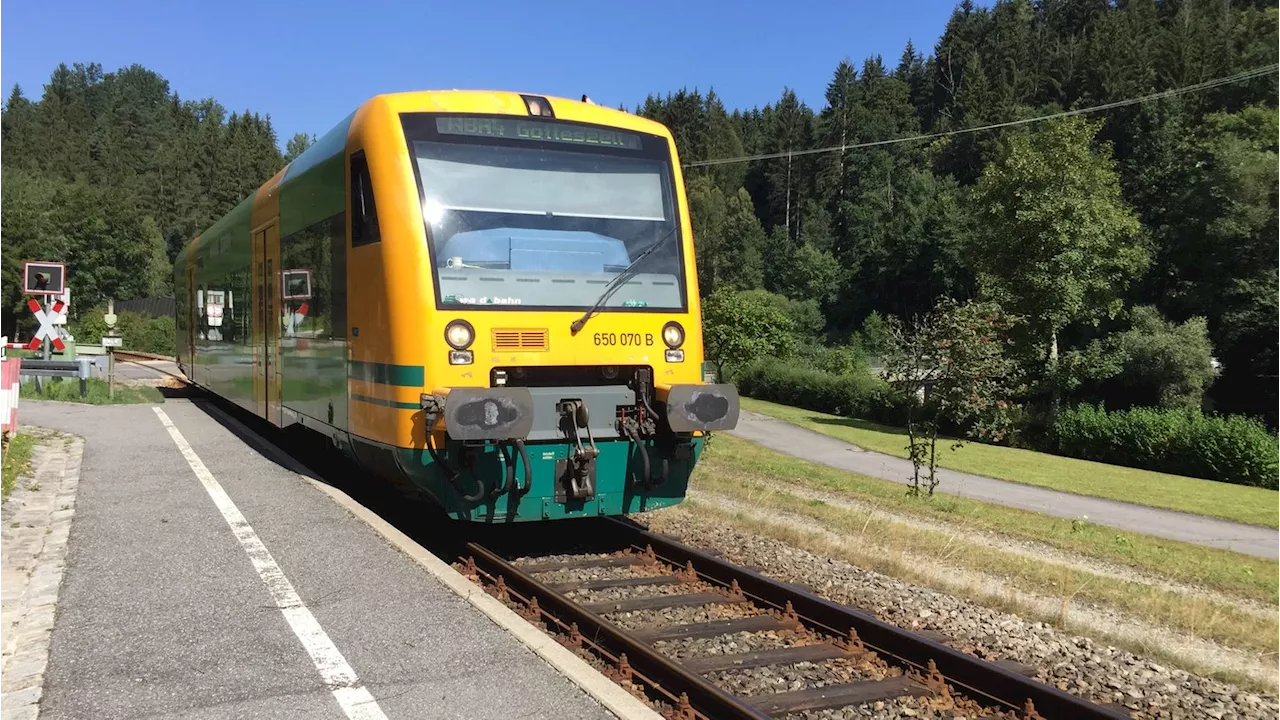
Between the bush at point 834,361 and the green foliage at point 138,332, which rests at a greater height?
the green foliage at point 138,332

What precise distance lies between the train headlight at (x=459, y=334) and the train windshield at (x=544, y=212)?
0.15 metres

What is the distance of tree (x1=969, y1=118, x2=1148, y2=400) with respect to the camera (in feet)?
150

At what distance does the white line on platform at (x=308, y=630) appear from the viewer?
4.38 m

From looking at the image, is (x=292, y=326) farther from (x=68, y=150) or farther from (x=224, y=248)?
(x=68, y=150)

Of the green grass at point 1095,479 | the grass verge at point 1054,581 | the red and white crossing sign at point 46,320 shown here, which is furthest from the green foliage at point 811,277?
the grass verge at point 1054,581

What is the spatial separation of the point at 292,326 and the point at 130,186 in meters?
99.6

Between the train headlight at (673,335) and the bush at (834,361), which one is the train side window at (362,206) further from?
the bush at (834,361)

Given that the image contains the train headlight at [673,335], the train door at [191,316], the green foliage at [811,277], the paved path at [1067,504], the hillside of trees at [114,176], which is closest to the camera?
the train headlight at [673,335]

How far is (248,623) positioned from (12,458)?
698 cm

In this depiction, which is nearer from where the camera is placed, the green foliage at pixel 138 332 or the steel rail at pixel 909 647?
the steel rail at pixel 909 647

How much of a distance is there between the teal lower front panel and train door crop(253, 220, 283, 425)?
13.8 ft

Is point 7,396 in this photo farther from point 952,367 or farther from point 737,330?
point 737,330

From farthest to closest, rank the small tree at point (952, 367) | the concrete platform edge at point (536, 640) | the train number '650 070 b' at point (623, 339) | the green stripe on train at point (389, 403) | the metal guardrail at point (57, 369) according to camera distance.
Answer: the metal guardrail at point (57, 369) < the small tree at point (952, 367) < the train number '650 070 b' at point (623, 339) < the green stripe on train at point (389, 403) < the concrete platform edge at point (536, 640)

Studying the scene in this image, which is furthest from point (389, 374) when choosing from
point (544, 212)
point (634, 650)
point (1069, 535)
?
point (1069, 535)
